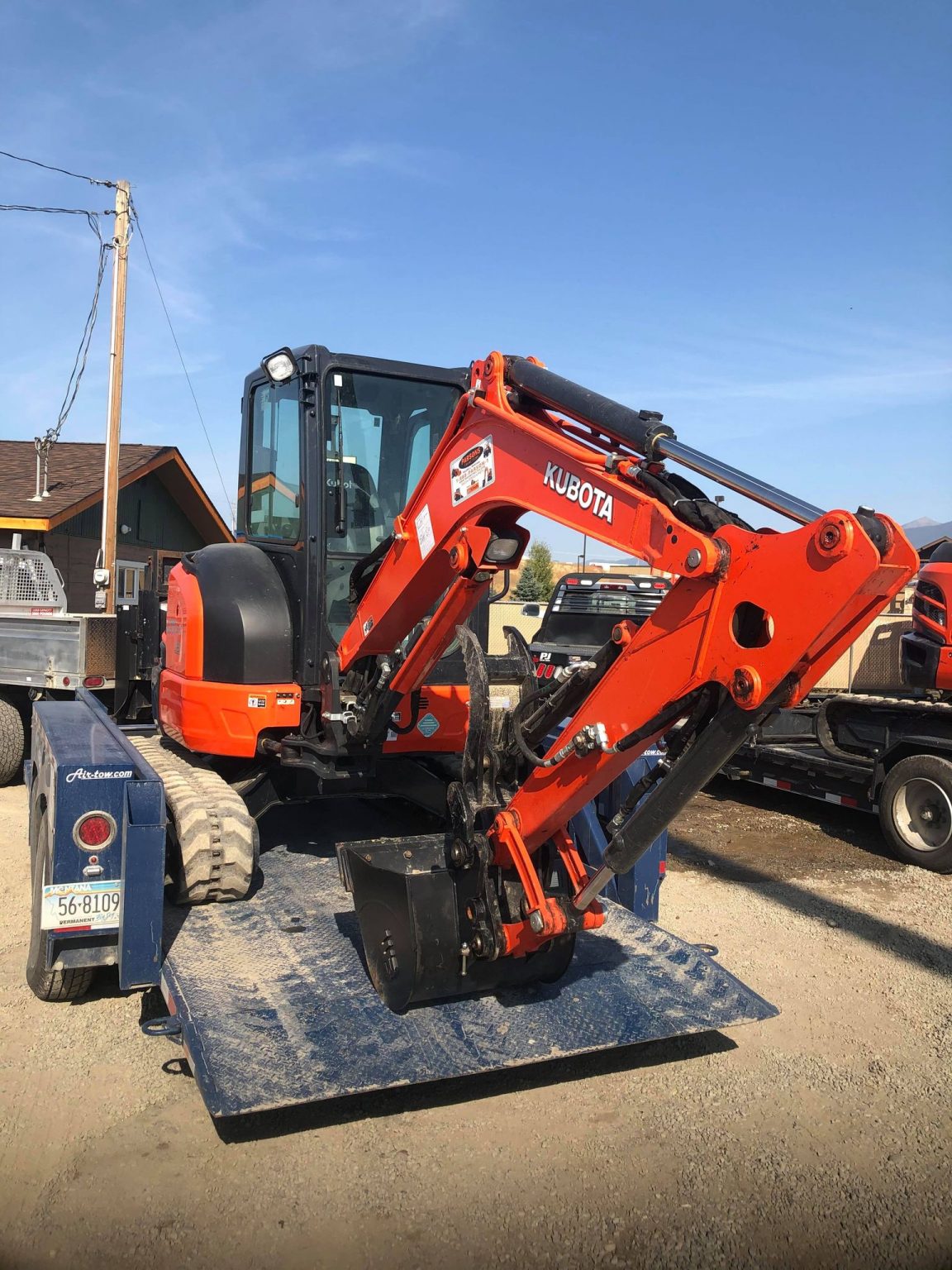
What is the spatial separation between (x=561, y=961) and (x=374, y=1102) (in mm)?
949

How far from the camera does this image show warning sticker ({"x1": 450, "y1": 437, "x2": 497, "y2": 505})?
4.03m

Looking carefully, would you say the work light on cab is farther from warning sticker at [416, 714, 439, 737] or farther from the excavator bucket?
the excavator bucket

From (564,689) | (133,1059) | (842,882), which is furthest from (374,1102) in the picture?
(842,882)

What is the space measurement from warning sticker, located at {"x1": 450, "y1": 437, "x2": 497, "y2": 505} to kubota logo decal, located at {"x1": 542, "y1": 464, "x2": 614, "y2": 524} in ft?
1.25

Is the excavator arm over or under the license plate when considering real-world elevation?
over

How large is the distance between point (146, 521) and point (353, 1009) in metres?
19.0

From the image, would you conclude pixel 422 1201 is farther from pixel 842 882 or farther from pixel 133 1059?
pixel 842 882

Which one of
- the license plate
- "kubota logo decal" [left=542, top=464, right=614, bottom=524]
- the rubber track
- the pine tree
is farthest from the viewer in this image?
the pine tree

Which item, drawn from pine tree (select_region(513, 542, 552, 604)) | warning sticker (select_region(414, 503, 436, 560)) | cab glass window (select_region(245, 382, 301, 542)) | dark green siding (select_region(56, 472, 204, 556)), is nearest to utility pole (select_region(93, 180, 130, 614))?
dark green siding (select_region(56, 472, 204, 556))

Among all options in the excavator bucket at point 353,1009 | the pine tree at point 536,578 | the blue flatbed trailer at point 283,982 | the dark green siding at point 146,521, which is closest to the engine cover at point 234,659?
the blue flatbed trailer at point 283,982

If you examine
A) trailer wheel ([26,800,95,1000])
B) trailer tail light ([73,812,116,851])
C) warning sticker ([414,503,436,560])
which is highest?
warning sticker ([414,503,436,560])

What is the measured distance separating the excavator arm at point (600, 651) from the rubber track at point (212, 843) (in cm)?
92

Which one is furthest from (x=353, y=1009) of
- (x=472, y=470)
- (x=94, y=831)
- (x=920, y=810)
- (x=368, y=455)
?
(x=920, y=810)

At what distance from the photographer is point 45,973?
4.62 metres
